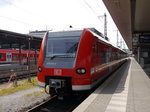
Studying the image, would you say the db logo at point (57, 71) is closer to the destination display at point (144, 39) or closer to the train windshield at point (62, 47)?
the train windshield at point (62, 47)

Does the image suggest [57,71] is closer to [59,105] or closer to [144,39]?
[59,105]

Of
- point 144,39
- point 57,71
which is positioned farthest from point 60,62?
point 144,39

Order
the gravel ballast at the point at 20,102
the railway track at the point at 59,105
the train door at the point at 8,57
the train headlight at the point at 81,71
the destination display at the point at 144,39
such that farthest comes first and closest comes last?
the train door at the point at 8,57 → the destination display at the point at 144,39 → the gravel ballast at the point at 20,102 → the railway track at the point at 59,105 → the train headlight at the point at 81,71

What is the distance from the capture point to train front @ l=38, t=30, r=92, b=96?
20.6 ft

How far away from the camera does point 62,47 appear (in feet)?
22.2

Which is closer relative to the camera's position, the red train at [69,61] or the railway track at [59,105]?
the red train at [69,61]

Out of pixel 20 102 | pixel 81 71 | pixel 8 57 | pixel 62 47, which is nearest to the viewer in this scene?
pixel 81 71

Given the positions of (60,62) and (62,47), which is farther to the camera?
(62,47)

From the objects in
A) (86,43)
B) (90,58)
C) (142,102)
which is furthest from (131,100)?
(86,43)

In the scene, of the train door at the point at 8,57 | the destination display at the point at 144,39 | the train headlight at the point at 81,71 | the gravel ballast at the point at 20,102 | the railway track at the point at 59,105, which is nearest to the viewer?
the train headlight at the point at 81,71

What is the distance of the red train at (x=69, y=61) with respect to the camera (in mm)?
6224

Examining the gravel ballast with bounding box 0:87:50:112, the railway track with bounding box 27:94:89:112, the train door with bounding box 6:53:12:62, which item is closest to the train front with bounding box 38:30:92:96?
the railway track with bounding box 27:94:89:112

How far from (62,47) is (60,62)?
0.59 meters

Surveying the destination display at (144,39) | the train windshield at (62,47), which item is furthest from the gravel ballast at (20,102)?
the destination display at (144,39)
